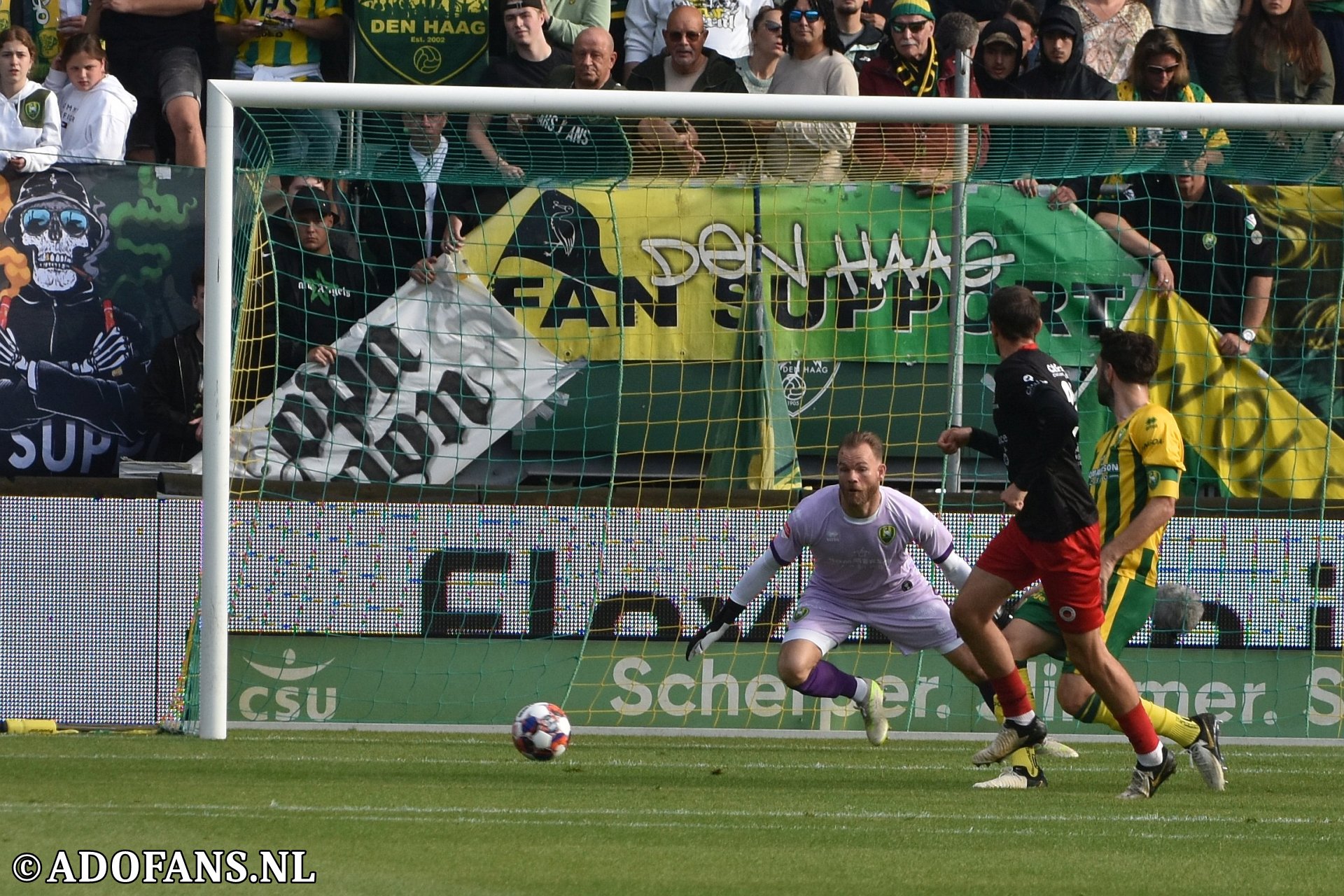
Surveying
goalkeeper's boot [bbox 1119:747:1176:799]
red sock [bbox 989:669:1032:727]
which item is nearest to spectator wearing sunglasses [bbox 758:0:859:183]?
red sock [bbox 989:669:1032:727]

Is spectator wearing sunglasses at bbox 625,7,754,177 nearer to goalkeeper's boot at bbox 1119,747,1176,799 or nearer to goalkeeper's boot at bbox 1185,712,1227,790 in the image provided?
goalkeeper's boot at bbox 1185,712,1227,790

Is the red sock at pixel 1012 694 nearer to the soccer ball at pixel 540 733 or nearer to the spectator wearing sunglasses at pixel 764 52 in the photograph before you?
the soccer ball at pixel 540 733

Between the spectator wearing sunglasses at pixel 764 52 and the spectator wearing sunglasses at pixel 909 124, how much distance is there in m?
0.62

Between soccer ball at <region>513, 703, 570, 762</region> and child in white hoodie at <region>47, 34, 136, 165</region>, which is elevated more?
child in white hoodie at <region>47, 34, 136, 165</region>

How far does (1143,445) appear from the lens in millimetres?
7477

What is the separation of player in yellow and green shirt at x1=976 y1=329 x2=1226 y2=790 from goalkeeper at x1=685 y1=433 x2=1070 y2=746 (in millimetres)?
773

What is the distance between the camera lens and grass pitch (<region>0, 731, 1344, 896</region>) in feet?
17.0

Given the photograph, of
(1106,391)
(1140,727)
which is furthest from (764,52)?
(1140,727)

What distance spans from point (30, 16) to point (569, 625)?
241 inches

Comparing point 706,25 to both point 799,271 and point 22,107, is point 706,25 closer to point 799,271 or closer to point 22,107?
point 799,271

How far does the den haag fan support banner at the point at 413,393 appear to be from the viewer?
10.3 metres

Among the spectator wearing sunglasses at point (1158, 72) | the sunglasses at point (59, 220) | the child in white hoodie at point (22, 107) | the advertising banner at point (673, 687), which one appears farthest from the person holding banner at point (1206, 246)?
the child in white hoodie at point (22, 107)

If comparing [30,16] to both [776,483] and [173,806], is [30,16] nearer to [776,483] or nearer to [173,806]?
[776,483]

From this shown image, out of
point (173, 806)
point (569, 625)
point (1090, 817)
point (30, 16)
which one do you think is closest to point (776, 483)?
point (569, 625)
